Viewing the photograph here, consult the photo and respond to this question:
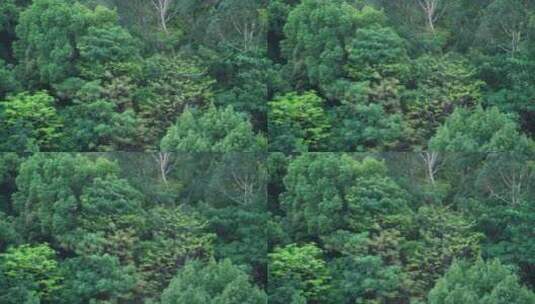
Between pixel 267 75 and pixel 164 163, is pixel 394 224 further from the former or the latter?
pixel 164 163

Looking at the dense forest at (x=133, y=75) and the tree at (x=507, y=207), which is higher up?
the dense forest at (x=133, y=75)

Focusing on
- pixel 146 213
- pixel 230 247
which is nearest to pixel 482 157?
pixel 230 247

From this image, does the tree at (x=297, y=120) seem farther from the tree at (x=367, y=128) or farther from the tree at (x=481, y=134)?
the tree at (x=481, y=134)

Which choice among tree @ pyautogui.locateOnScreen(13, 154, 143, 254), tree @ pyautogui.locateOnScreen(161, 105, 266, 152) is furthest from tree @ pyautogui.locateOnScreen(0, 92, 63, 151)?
tree @ pyautogui.locateOnScreen(161, 105, 266, 152)

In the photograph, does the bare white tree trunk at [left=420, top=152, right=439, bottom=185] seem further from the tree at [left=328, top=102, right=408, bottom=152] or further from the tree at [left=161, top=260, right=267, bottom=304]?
the tree at [left=161, top=260, right=267, bottom=304]

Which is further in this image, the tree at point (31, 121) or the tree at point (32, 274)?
the tree at point (31, 121)

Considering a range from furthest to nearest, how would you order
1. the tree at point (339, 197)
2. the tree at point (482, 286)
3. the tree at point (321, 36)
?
the tree at point (321, 36), the tree at point (339, 197), the tree at point (482, 286)

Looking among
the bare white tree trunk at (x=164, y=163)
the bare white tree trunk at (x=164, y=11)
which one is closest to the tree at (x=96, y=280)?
the bare white tree trunk at (x=164, y=163)

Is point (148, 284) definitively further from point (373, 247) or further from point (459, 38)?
point (459, 38)
